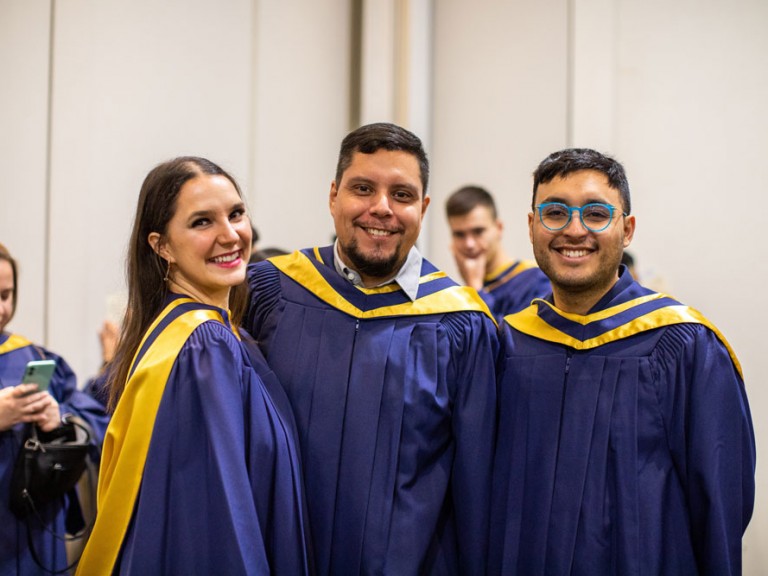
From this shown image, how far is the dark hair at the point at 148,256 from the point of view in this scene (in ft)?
7.24

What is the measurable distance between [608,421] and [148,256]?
1.36 m

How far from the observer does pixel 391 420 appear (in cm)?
233

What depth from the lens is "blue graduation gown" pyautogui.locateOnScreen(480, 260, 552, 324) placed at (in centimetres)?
443

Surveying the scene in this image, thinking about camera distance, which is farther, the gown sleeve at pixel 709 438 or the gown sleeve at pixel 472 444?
the gown sleeve at pixel 472 444

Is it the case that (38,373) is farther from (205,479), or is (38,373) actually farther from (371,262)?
(371,262)

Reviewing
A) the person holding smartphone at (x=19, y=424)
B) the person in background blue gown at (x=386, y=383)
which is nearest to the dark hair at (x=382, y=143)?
the person in background blue gown at (x=386, y=383)

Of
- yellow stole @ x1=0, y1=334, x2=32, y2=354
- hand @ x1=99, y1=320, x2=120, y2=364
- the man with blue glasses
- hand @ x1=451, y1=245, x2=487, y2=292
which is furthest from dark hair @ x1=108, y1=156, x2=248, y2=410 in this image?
hand @ x1=451, y1=245, x2=487, y2=292

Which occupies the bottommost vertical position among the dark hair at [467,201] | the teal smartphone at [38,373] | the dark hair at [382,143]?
the teal smartphone at [38,373]

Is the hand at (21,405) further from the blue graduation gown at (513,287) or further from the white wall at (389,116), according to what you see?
the blue graduation gown at (513,287)

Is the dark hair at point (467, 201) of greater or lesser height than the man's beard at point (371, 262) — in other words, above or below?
above

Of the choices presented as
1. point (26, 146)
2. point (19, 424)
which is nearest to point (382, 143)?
point (19, 424)

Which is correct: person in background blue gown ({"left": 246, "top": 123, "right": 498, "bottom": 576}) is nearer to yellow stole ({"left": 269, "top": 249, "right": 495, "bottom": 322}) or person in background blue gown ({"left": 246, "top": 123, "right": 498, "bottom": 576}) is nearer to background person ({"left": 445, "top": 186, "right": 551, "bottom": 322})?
yellow stole ({"left": 269, "top": 249, "right": 495, "bottom": 322})

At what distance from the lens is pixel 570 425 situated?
229 cm

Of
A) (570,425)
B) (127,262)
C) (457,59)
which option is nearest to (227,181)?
(127,262)
